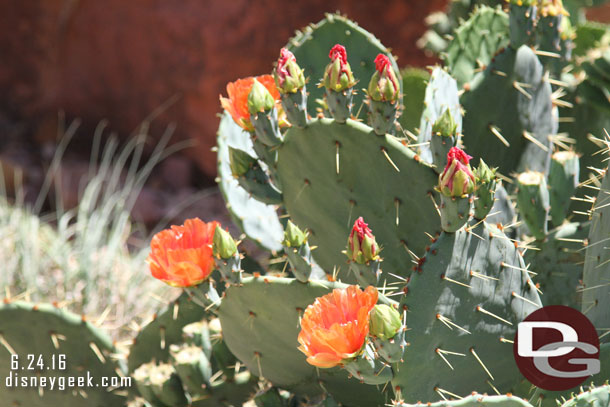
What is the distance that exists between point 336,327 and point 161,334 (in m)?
0.78

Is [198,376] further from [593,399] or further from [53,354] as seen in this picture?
[593,399]

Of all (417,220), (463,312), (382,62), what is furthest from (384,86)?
(463,312)

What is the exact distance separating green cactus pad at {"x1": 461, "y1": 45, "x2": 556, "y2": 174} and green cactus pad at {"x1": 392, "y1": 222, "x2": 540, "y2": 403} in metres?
0.44

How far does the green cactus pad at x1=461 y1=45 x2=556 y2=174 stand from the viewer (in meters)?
1.53

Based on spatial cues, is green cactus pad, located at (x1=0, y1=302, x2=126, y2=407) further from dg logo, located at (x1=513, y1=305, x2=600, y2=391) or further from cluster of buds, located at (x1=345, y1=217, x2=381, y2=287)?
dg logo, located at (x1=513, y1=305, x2=600, y2=391)

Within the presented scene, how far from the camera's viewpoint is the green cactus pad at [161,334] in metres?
1.60

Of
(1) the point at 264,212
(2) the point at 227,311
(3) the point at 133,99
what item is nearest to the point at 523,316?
(2) the point at 227,311

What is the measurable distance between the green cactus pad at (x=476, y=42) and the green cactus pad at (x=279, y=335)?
80cm

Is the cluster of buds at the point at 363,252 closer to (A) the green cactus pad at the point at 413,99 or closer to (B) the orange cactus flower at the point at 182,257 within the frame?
(B) the orange cactus flower at the point at 182,257

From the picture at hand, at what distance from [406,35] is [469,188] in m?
3.04

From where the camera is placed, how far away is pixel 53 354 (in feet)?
5.13

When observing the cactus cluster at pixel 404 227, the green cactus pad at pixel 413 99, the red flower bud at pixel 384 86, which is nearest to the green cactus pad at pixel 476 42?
the cactus cluster at pixel 404 227

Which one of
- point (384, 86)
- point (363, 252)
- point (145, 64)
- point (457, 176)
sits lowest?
point (363, 252)

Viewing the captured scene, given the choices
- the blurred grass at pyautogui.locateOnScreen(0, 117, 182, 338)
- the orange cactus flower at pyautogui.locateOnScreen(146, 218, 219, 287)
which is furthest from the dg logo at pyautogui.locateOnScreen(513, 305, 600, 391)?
the blurred grass at pyautogui.locateOnScreen(0, 117, 182, 338)
